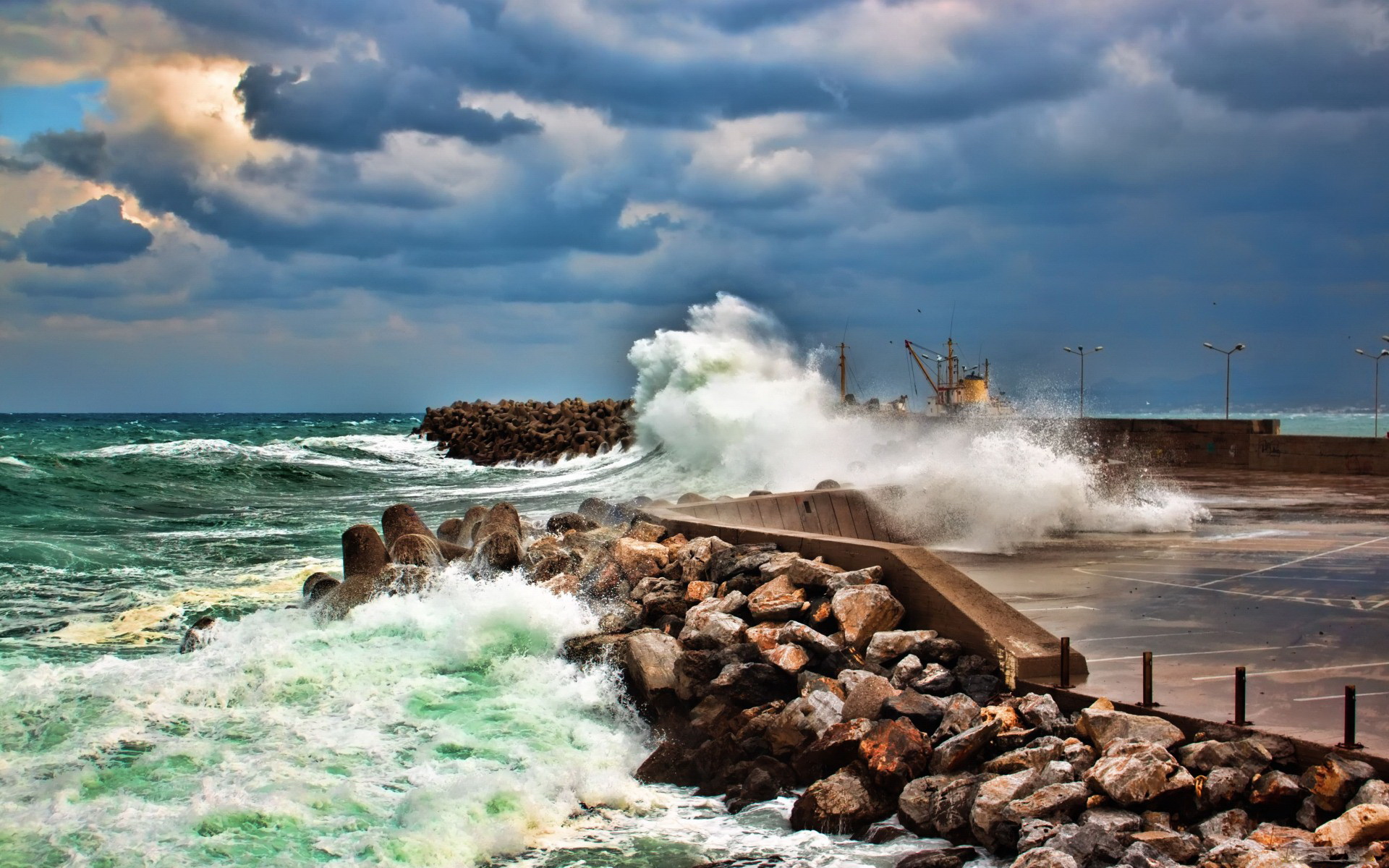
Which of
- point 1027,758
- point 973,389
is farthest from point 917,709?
point 973,389

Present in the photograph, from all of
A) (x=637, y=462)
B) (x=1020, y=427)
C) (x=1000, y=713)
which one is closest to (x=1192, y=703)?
(x=1000, y=713)

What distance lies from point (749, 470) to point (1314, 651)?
16845 mm

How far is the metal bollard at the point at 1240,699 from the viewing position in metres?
4.82

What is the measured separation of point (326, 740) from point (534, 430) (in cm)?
3266

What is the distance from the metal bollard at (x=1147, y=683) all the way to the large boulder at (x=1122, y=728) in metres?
0.12

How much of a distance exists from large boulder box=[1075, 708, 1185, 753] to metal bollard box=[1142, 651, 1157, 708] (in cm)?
12

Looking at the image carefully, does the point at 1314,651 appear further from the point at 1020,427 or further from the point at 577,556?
the point at 1020,427

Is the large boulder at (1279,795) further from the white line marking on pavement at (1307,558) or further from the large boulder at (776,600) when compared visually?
the white line marking on pavement at (1307,558)

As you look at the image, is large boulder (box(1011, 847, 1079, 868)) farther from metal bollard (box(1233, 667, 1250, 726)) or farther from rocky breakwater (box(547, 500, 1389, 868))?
metal bollard (box(1233, 667, 1250, 726))

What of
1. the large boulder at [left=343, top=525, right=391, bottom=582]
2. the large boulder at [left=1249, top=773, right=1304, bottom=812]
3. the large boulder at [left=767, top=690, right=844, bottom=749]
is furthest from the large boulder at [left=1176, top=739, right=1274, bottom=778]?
the large boulder at [left=343, top=525, right=391, bottom=582]

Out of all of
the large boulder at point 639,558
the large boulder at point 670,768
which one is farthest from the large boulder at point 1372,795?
the large boulder at point 639,558

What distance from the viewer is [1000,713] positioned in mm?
5465

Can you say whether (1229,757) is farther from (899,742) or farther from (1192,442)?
(1192,442)

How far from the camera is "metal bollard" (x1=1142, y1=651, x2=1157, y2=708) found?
5160 mm
